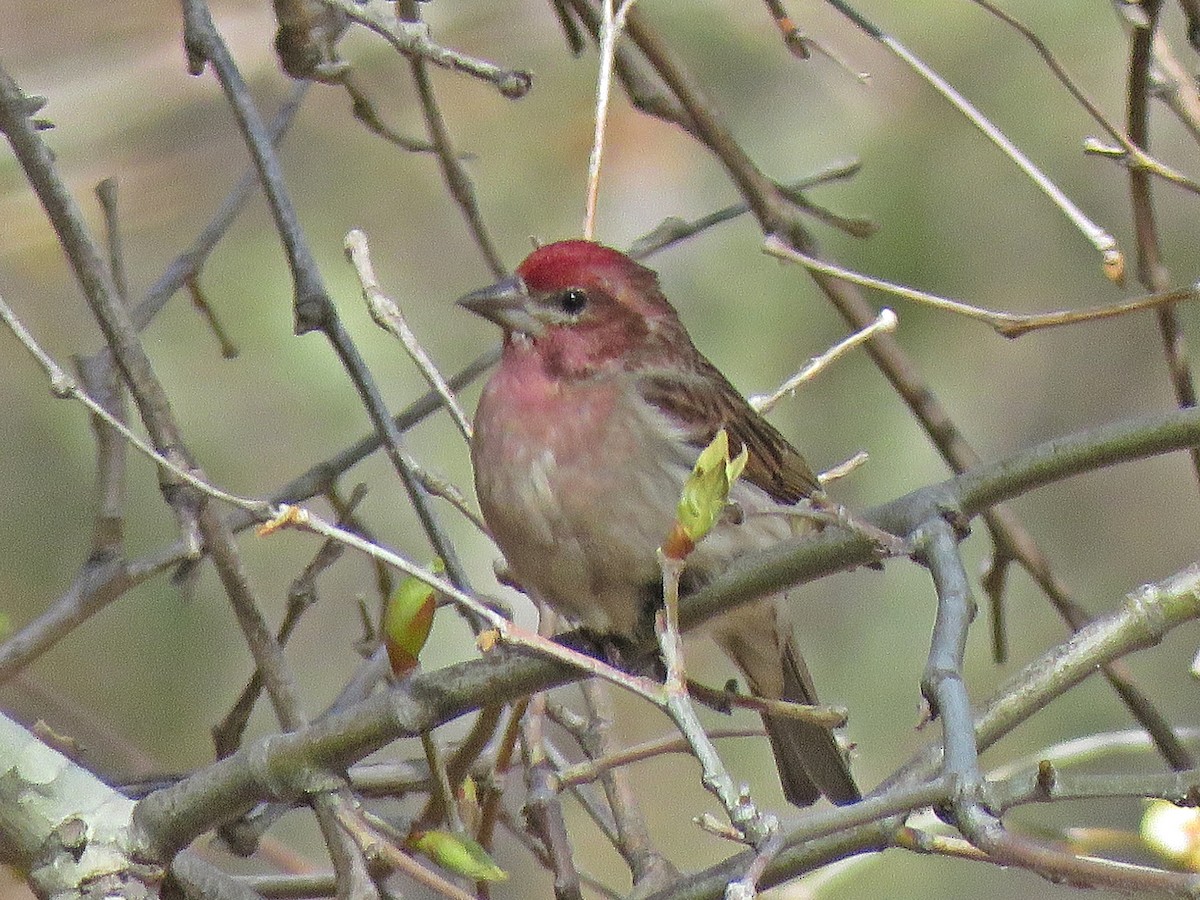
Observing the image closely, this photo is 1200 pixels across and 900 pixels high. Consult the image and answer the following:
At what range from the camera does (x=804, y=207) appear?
167 inches

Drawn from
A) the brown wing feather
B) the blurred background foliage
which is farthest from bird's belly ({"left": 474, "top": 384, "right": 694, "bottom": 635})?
the blurred background foliage

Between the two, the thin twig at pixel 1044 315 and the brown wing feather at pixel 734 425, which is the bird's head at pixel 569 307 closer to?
the brown wing feather at pixel 734 425

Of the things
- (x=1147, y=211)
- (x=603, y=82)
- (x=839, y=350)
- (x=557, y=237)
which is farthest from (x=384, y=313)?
(x=557, y=237)

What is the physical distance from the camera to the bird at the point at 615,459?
3.62m

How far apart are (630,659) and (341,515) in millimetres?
638

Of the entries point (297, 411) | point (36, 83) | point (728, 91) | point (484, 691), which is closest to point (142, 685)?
point (297, 411)

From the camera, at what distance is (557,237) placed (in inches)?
271

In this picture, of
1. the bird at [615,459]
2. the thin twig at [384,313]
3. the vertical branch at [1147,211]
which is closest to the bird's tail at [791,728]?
the bird at [615,459]

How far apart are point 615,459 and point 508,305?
46 cm

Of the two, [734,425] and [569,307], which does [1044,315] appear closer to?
[734,425]

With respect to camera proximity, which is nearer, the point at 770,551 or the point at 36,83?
the point at 770,551

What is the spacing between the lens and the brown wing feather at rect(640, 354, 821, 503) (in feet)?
12.7

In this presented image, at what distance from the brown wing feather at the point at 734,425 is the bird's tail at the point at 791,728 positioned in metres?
0.37

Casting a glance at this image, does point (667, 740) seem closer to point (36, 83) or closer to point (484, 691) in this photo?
point (484, 691)
